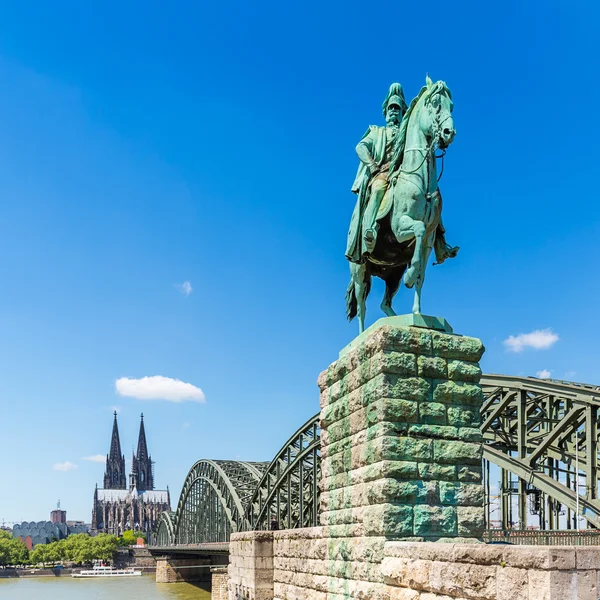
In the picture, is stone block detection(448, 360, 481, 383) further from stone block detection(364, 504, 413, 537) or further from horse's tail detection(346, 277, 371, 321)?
horse's tail detection(346, 277, 371, 321)

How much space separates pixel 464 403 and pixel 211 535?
6455cm

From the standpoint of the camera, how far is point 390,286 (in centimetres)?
1294

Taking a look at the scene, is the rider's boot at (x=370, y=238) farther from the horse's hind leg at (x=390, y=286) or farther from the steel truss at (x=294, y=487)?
the steel truss at (x=294, y=487)

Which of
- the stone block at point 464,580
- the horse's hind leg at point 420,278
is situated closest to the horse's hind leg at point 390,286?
the horse's hind leg at point 420,278

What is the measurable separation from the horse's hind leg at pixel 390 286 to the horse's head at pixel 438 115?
250 cm

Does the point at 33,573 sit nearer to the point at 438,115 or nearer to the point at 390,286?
the point at 390,286

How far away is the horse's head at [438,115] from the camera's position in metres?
10.9

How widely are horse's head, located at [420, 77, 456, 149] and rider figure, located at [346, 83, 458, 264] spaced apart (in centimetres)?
66

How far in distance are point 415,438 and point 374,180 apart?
410cm

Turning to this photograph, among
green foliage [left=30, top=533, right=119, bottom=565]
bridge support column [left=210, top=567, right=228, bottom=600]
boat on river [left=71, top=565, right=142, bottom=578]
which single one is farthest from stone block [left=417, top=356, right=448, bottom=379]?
green foliage [left=30, top=533, right=119, bottom=565]

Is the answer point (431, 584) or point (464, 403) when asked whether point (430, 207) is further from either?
point (431, 584)

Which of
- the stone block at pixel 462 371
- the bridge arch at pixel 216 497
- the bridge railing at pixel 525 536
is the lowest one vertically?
the bridge arch at pixel 216 497

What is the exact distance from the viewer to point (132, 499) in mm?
193500

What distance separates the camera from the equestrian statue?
1119 centimetres
